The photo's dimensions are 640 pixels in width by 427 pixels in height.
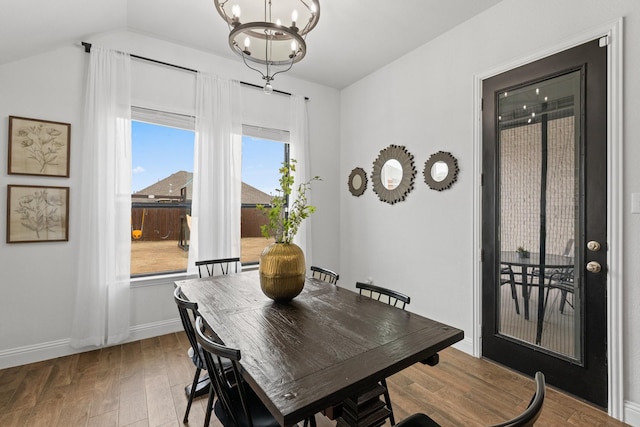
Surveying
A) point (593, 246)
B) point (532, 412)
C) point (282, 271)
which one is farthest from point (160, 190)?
point (593, 246)

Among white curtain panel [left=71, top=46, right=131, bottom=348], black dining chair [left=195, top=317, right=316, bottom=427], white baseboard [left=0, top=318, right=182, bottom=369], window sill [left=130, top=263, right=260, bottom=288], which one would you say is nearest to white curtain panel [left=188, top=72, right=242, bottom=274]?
window sill [left=130, top=263, right=260, bottom=288]

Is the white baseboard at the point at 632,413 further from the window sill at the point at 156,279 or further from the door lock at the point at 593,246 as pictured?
the window sill at the point at 156,279

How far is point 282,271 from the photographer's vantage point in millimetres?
1732

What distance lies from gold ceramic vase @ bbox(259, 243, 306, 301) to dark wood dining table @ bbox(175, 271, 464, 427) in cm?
8

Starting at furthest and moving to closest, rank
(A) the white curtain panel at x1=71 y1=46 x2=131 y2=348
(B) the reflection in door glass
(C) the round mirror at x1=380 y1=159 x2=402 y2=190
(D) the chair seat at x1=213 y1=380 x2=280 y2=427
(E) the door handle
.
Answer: (C) the round mirror at x1=380 y1=159 x2=402 y2=190, (A) the white curtain panel at x1=71 y1=46 x2=131 y2=348, (B) the reflection in door glass, (E) the door handle, (D) the chair seat at x1=213 y1=380 x2=280 y2=427

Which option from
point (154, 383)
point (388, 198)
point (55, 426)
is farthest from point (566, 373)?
point (55, 426)

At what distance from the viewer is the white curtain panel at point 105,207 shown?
2668 mm

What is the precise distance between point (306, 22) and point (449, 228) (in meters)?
2.19

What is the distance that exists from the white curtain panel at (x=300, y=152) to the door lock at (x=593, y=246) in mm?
2735

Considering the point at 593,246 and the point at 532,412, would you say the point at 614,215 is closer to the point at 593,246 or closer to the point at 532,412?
the point at 593,246

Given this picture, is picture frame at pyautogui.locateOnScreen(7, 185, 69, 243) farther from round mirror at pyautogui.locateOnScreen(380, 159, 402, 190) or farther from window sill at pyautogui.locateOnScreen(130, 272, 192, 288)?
round mirror at pyautogui.locateOnScreen(380, 159, 402, 190)

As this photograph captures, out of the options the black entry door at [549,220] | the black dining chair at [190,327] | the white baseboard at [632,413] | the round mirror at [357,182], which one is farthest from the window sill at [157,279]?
the white baseboard at [632,413]

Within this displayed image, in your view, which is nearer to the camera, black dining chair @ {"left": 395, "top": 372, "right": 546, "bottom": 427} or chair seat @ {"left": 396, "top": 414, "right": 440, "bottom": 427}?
black dining chair @ {"left": 395, "top": 372, "right": 546, "bottom": 427}

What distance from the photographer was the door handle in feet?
6.51
